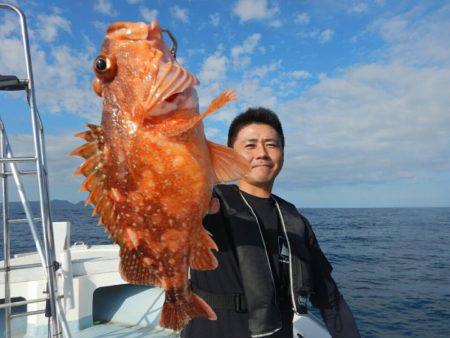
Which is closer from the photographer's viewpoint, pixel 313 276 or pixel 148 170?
pixel 148 170

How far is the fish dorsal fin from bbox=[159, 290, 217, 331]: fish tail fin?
664 millimetres

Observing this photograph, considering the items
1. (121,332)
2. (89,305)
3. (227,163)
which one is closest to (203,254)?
(227,163)

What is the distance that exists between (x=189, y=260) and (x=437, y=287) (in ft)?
61.5

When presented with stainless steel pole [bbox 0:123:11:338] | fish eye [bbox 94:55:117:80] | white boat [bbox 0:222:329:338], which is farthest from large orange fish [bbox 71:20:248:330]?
white boat [bbox 0:222:329:338]

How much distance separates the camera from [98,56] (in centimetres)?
157

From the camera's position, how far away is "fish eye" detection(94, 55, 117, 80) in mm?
1534

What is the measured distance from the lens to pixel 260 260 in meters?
2.63

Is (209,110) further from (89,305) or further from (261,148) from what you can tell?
(89,305)

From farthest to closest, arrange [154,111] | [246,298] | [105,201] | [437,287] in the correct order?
1. [437,287]
2. [246,298]
3. [105,201]
4. [154,111]

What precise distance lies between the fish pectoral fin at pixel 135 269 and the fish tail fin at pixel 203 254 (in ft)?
0.74

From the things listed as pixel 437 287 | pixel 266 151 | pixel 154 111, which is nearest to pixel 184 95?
pixel 154 111

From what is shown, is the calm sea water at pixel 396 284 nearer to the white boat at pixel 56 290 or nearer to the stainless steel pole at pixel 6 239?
the white boat at pixel 56 290

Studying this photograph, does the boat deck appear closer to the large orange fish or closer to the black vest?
the black vest

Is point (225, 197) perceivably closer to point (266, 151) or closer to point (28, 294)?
point (266, 151)
